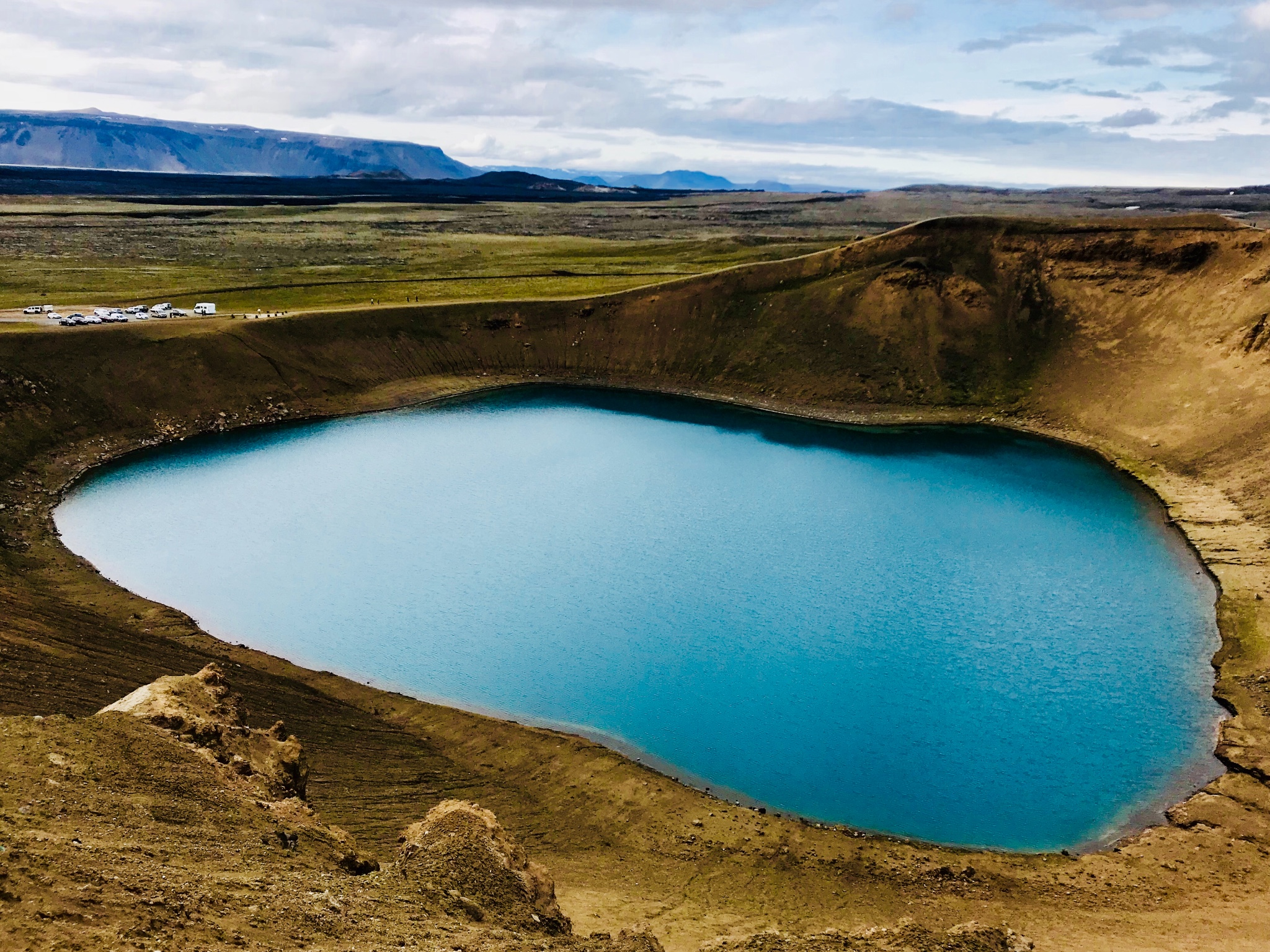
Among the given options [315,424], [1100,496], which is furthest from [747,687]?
[315,424]

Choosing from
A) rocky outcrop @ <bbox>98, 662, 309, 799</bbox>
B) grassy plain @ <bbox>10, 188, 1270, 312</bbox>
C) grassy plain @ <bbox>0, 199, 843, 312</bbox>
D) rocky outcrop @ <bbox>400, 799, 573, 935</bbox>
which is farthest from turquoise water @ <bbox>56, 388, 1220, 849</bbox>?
grassy plain @ <bbox>10, 188, 1270, 312</bbox>

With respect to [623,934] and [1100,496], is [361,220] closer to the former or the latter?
[1100,496]

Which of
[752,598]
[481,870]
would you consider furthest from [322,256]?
[481,870]

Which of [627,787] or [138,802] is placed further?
[627,787]

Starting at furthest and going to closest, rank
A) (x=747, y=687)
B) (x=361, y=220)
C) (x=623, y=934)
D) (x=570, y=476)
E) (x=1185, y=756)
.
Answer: (x=361, y=220), (x=570, y=476), (x=747, y=687), (x=1185, y=756), (x=623, y=934)

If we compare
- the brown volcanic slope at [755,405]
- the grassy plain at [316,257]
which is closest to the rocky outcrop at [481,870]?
the brown volcanic slope at [755,405]

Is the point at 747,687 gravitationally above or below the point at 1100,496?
below

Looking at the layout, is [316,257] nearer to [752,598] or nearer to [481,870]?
[752,598]

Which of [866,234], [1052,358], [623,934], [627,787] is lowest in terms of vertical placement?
[627,787]
